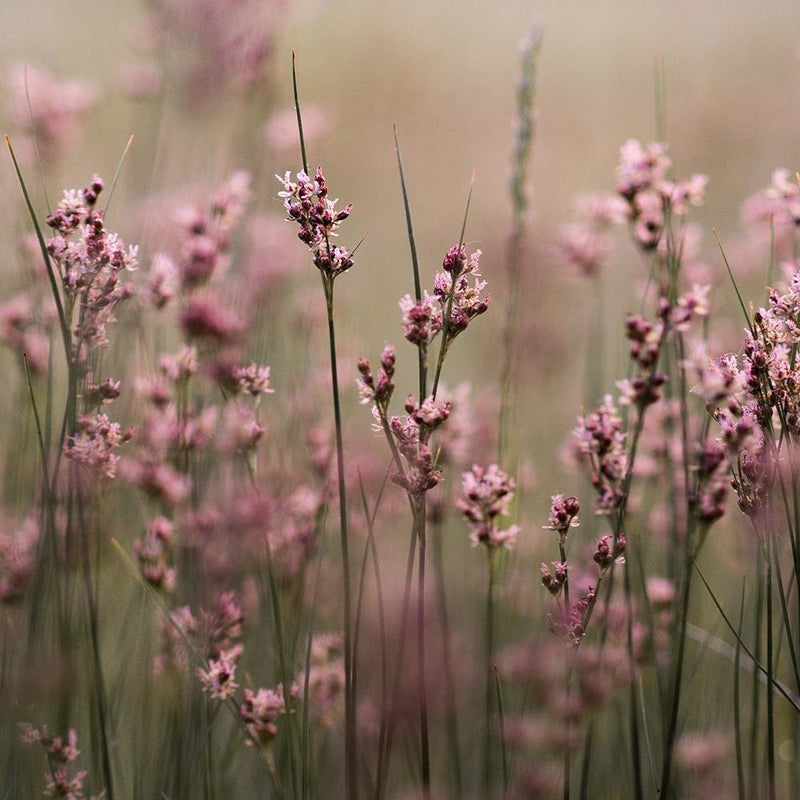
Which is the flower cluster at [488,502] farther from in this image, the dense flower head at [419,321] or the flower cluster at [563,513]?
the dense flower head at [419,321]

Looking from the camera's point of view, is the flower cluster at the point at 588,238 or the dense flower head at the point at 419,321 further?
the flower cluster at the point at 588,238

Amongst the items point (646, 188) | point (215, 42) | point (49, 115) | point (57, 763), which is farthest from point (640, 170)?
point (49, 115)

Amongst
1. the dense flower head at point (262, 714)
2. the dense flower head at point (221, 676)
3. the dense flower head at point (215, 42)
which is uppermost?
the dense flower head at point (215, 42)

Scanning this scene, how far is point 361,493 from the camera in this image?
0.96 meters

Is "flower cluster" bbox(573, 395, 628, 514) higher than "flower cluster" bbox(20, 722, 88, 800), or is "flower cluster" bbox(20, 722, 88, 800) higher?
"flower cluster" bbox(573, 395, 628, 514)

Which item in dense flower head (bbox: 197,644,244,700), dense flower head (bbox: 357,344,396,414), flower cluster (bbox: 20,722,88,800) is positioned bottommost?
flower cluster (bbox: 20,722,88,800)

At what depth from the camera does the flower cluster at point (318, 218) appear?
85cm

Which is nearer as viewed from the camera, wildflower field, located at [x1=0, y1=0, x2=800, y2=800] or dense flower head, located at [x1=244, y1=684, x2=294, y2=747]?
wildflower field, located at [x1=0, y1=0, x2=800, y2=800]

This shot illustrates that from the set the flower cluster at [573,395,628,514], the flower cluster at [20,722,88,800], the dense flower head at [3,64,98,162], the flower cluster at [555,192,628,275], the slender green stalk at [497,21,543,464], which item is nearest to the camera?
the flower cluster at [573,395,628,514]

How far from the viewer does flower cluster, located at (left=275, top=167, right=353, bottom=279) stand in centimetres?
85

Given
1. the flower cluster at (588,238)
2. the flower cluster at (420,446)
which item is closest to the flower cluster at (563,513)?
the flower cluster at (420,446)

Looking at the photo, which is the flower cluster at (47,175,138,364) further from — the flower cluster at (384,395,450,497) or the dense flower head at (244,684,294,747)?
the dense flower head at (244,684,294,747)

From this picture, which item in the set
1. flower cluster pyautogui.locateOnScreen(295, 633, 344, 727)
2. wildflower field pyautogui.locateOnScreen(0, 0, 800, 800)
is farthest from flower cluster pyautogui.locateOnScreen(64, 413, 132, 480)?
flower cluster pyautogui.locateOnScreen(295, 633, 344, 727)

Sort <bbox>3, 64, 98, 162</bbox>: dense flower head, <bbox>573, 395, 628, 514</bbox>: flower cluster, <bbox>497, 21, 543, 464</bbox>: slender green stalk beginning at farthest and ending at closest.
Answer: <bbox>3, 64, 98, 162</bbox>: dense flower head < <bbox>497, 21, 543, 464</bbox>: slender green stalk < <bbox>573, 395, 628, 514</bbox>: flower cluster
